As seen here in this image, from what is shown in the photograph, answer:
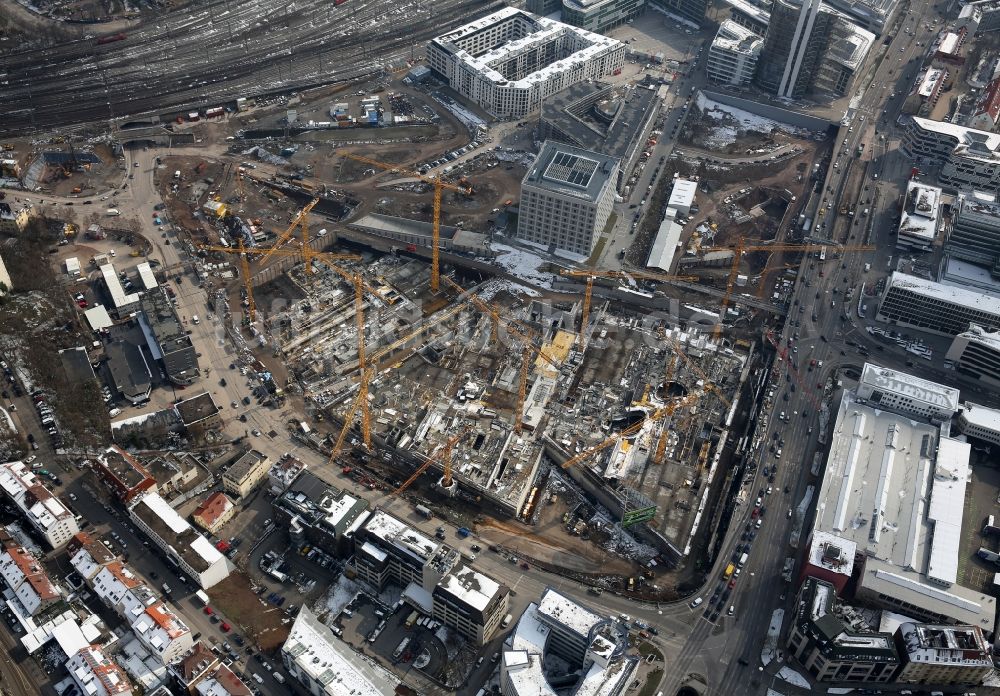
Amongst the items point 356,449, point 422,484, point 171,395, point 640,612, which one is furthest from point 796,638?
point 171,395

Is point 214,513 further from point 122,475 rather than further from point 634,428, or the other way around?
point 634,428

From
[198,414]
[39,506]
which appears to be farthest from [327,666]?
[198,414]

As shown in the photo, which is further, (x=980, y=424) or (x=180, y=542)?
(x=980, y=424)

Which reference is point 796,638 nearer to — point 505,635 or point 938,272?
point 505,635

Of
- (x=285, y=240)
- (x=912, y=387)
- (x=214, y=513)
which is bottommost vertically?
(x=214, y=513)

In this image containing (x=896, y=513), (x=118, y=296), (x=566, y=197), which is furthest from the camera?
(x=566, y=197)

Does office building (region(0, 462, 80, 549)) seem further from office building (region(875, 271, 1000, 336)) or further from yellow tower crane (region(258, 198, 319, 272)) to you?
office building (region(875, 271, 1000, 336))

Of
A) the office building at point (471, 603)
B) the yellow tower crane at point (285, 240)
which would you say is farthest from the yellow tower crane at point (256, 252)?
the office building at point (471, 603)
